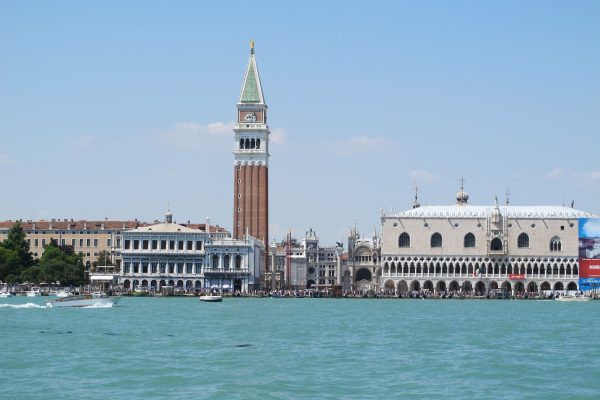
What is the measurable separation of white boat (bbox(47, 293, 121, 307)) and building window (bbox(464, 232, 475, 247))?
155 ft

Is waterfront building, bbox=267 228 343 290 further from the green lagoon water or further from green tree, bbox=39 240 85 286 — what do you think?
the green lagoon water

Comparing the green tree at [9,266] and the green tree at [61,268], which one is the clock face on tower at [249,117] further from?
the green tree at [9,266]

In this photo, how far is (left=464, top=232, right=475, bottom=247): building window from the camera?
123 meters

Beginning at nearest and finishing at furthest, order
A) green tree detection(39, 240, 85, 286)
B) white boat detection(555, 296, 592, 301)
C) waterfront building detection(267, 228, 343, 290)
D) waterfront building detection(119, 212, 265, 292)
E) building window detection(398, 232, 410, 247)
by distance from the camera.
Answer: white boat detection(555, 296, 592, 301) < green tree detection(39, 240, 85, 286) < waterfront building detection(119, 212, 265, 292) < building window detection(398, 232, 410, 247) < waterfront building detection(267, 228, 343, 290)

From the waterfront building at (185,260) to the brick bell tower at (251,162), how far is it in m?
5.96

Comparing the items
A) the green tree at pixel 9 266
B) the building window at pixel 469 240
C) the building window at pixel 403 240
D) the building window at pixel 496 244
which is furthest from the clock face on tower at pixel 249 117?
the green tree at pixel 9 266

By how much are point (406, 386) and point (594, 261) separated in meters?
88.7

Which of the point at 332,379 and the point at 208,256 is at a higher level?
the point at 208,256

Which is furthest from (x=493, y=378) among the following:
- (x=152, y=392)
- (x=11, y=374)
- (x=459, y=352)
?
(x=11, y=374)

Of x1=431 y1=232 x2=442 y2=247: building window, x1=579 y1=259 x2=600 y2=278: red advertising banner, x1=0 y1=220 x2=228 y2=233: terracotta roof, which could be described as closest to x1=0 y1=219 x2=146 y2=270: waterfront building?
x1=0 y1=220 x2=228 y2=233: terracotta roof

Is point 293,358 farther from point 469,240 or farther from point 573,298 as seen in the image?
point 469,240

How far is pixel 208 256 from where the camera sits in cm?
11819

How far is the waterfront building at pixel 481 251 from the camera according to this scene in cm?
12131

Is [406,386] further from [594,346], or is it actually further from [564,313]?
[564,313]
